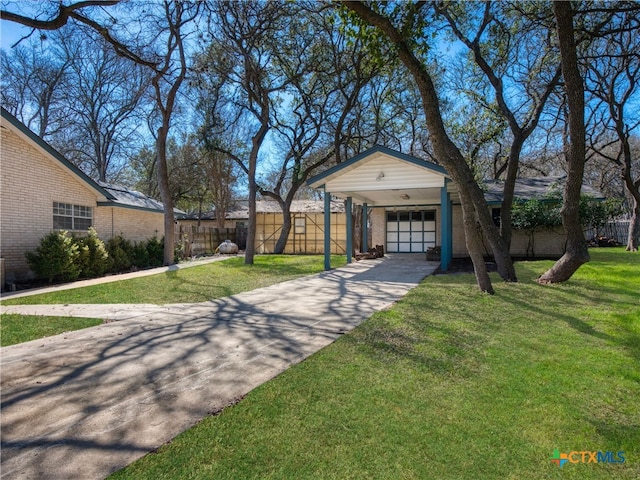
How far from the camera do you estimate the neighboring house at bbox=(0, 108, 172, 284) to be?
10.5 meters

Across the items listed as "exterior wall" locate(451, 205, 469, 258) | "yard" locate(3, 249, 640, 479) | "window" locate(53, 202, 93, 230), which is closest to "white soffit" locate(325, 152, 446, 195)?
"exterior wall" locate(451, 205, 469, 258)

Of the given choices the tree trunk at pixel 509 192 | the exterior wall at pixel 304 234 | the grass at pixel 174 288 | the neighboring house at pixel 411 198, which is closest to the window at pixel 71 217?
the grass at pixel 174 288

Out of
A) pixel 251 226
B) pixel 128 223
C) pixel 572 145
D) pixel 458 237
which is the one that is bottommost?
pixel 458 237

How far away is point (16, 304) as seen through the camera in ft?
25.3

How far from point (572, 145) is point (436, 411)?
7322 mm

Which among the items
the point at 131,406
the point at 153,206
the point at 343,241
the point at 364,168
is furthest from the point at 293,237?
the point at 131,406

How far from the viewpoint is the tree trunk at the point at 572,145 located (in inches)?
289

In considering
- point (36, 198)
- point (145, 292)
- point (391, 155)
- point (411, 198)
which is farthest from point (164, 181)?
point (411, 198)

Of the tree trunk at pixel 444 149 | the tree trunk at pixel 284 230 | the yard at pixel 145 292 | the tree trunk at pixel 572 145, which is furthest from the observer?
the tree trunk at pixel 284 230

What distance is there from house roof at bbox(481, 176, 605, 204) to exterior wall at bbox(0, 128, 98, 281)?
52.7 ft

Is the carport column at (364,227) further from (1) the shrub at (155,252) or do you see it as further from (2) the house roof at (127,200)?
(2) the house roof at (127,200)

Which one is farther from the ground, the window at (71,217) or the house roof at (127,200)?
the house roof at (127,200)

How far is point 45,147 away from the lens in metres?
11.5

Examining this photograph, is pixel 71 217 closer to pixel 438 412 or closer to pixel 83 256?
pixel 83 256
